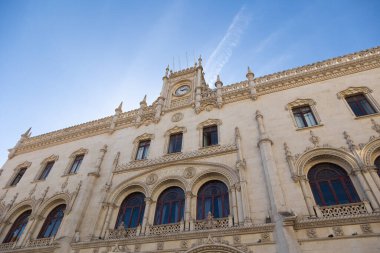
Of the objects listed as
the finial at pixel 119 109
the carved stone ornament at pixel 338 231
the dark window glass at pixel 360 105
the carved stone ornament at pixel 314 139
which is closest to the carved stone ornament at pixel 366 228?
the carved stone ornament at pixel 338 231

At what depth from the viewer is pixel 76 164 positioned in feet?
66.4

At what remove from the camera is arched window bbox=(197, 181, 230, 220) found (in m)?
13.0

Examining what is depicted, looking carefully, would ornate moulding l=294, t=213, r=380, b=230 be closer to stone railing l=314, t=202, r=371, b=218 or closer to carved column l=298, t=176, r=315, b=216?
stone railing l=314, t=202, r=371, b=218

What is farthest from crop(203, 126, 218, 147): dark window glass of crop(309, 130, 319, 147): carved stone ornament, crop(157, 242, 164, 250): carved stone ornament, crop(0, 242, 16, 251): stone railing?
crop(0, 242, 16, 251): stone railing

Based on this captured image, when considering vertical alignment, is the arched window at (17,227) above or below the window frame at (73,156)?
below

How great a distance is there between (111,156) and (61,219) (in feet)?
17.0

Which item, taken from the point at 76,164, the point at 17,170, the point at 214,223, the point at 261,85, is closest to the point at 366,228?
the point at 214,223

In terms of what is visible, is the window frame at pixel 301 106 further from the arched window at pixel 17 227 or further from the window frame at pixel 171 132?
the arched window at pixel 17 227

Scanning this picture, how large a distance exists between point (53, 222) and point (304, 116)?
1769 cm

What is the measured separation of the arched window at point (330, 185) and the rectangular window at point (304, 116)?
9.43 ft

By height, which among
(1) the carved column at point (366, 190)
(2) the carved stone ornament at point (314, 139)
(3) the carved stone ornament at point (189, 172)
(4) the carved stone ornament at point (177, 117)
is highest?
(4) the carved stone ornament at point (177, 117)

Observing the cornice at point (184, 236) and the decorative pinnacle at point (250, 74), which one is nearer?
the cornice at point (184, 236)

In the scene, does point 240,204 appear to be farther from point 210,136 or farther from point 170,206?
point 210,136

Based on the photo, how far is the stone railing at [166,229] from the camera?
41.3 ft
